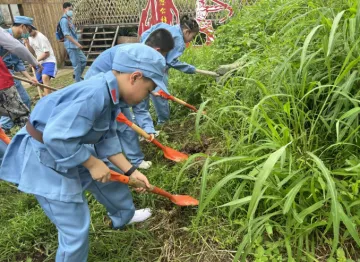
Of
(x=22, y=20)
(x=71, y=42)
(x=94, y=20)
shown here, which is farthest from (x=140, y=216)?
(x=94, y=20)

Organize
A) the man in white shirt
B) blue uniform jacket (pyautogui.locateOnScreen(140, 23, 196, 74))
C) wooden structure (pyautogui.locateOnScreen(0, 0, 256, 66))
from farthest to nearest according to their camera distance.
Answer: wooden structure (pyautogui.locateOnScreen(0, 0, 256, 66))
the man in white shirt
blue uniform jacket (pyautogui.locateOnScreen(140, 23, 196, 74))

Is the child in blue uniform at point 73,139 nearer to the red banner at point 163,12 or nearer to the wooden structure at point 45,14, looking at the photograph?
the red banner at point 163,12

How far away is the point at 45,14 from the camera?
1099 centimetres

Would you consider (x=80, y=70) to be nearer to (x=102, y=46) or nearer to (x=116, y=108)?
(x=102, y=46)

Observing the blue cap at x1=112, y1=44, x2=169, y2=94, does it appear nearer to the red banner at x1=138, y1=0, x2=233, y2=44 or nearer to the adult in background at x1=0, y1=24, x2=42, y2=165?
the adult in background at x1=0, y1=24, x2=42, y2=165

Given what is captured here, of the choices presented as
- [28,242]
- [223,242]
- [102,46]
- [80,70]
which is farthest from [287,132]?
[102,46]

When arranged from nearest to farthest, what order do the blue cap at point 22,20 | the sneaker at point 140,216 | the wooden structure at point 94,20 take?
the sneaker at point 140,216, the blue cap at point 22,20, the wooden structure at point 94,20

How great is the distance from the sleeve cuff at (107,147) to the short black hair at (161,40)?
4.74 ft

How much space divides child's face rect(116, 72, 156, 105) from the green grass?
507 millimetres

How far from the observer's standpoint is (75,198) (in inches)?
68.3

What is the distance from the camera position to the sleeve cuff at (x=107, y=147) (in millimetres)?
2010

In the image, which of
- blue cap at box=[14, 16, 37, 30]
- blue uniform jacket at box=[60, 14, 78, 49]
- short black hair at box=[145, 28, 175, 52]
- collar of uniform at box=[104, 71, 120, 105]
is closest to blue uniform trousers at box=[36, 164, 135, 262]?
collar of uniform at box=[104, 71, 120, 105]

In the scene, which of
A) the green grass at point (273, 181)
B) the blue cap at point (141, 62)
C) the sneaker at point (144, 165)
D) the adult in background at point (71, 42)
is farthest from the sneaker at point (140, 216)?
the adult in background at point (71, 42)

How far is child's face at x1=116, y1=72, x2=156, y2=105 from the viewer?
1.61 meters
